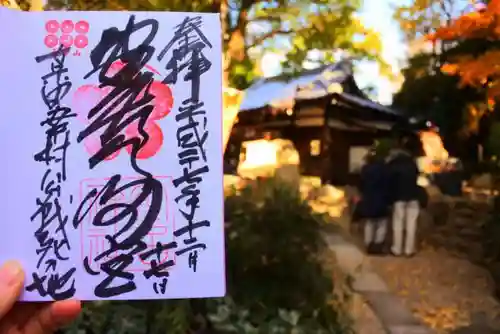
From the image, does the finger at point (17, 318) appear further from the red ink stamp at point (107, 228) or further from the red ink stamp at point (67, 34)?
the red ink stamp at point (67, 34)

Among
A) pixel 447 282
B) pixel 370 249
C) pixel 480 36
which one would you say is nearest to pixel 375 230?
pixel 370 249

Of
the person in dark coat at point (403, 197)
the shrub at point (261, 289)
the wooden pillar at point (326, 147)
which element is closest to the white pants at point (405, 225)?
the person in dark coat at point (403, 197)

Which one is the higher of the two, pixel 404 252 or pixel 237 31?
A: pixel 237 31

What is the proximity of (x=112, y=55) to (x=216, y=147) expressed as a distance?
0.11 metres

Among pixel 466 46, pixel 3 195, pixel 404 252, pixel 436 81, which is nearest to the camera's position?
pixel 3 195

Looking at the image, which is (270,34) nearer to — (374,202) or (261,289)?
(374,202)

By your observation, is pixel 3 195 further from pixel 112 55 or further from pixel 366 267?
pixel 366 267

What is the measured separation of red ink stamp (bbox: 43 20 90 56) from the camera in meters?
0.42

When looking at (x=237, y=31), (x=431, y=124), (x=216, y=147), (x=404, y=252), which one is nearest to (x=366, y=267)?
(x=404, y=252)

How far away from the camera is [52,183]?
422 mm

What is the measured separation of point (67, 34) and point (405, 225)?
2.85m

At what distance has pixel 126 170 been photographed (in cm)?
43

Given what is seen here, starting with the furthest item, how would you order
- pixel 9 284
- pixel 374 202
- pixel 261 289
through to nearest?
pixel 374 202 → pixel 261 289 → pixel 9 284

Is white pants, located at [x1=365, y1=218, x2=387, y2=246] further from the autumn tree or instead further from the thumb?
the thumb
